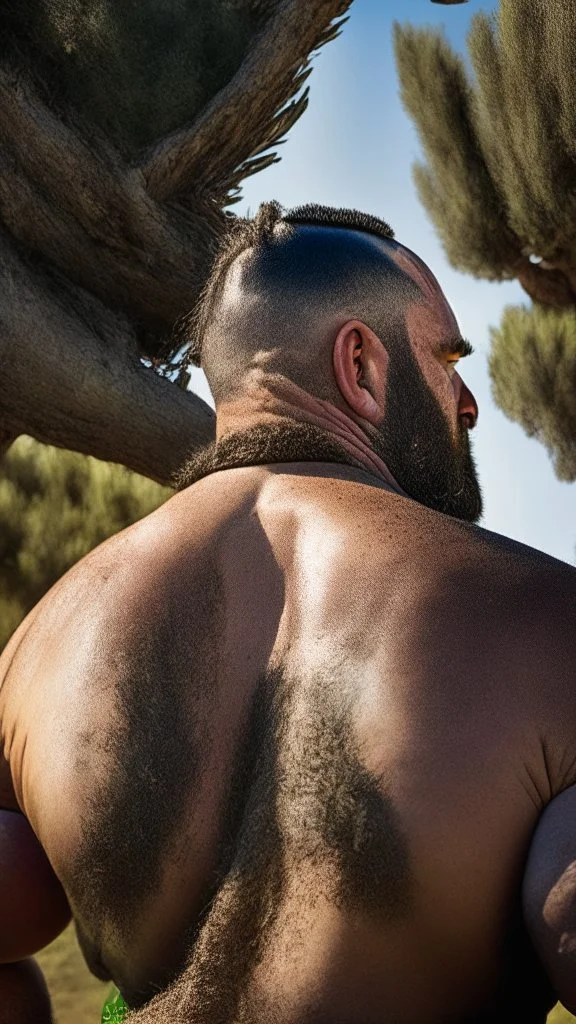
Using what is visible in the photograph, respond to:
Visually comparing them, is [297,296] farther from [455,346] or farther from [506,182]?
[506,182]

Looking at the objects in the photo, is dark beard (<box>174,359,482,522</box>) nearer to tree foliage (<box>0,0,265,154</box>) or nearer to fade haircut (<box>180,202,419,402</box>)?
fade haircut (<box>180,202,419,402</box>)

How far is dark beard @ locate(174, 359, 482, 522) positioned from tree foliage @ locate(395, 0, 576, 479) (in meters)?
4.07

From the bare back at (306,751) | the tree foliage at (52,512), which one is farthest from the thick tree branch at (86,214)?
the bare back at (306,751)

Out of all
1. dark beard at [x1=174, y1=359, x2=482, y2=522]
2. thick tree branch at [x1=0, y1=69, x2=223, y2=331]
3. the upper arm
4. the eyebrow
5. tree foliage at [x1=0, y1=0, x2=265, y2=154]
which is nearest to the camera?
the upper arm

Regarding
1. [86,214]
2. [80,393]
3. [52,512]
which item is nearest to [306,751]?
[80,393]

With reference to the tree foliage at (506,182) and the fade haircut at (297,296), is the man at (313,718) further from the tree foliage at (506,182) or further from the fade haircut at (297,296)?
the tree foliage at (506,182)

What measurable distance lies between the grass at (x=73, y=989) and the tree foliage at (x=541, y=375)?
3953 millimetres

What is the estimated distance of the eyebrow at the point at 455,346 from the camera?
5.19 ft

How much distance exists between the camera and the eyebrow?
62.2 inches

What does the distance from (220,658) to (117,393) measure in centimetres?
264

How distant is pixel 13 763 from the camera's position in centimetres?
142

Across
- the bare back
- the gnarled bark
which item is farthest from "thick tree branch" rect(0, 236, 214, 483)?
the bare back

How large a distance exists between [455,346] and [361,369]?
0.51ft

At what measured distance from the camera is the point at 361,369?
4.99ft
